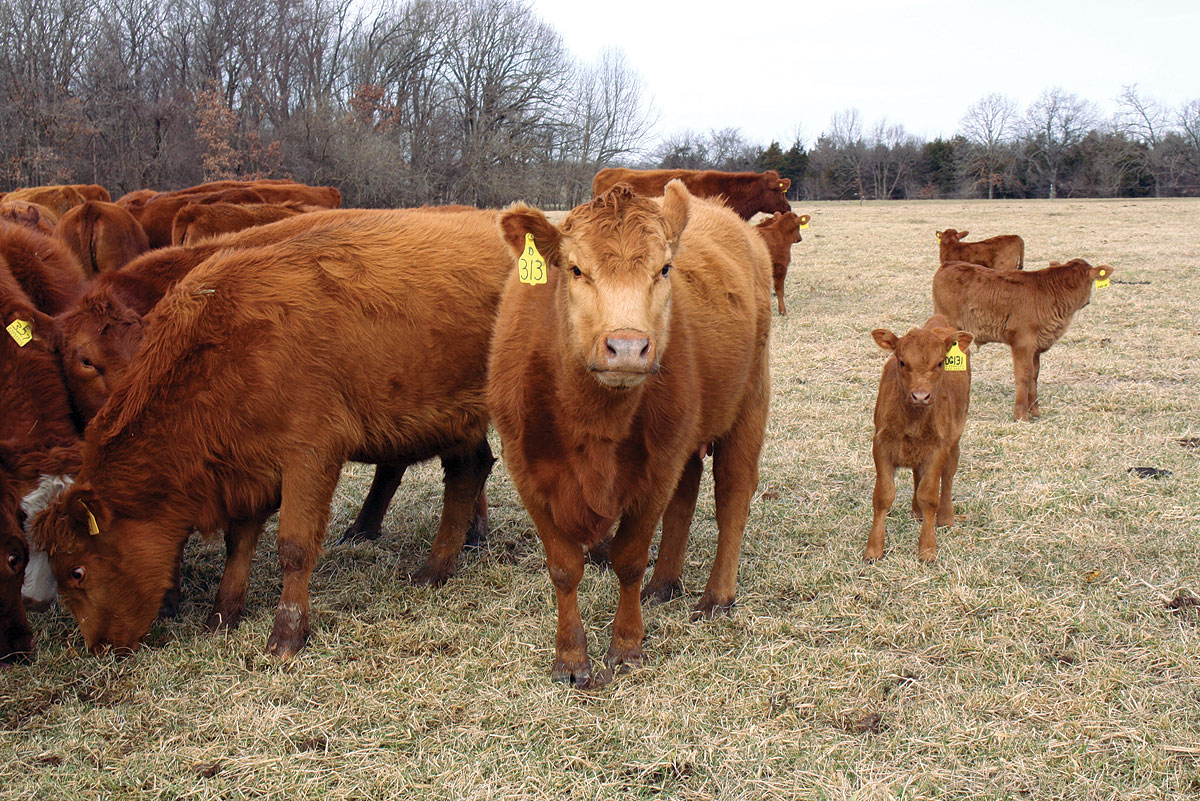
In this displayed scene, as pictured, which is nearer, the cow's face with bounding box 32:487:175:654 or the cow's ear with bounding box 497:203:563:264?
the cow's ear with bounding box 497:203:563:264

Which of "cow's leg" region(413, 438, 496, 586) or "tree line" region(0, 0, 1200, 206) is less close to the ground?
"tree line" region(0, 0, 1200, 206)

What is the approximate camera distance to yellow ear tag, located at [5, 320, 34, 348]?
4.43 m

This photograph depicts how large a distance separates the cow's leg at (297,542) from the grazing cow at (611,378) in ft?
3.05

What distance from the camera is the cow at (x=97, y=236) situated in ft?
23.2

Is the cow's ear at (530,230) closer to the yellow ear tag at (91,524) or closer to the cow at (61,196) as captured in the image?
the yellow ear tag at (91,524)

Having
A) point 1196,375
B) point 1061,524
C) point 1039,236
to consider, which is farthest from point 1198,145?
point 1061,524

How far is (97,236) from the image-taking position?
7.14 meters

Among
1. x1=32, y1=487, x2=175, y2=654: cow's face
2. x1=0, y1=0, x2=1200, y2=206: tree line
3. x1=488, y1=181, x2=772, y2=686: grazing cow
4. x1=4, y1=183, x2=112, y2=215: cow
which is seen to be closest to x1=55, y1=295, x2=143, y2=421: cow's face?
x1=32, y1=487, x2=175, y2=654: cow's face

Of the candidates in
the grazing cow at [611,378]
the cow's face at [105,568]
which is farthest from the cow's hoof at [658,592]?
the cow's face at [105,568]

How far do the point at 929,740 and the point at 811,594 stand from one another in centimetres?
131

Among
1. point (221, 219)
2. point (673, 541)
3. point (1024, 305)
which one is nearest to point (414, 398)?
point (673, 541)

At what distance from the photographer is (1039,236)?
80.1 ft

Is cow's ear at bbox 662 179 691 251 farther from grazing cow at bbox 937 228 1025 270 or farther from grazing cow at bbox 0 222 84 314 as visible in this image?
grazing cow at bbox 937 228 1025 270

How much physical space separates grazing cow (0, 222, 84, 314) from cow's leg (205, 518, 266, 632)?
2209 mm
